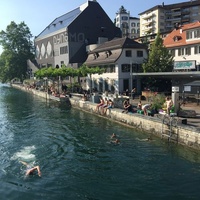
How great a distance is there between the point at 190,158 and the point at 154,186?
5036mm

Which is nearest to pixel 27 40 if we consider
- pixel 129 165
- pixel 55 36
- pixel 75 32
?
pixel 55 36

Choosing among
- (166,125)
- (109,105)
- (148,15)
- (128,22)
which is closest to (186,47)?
(109,105)

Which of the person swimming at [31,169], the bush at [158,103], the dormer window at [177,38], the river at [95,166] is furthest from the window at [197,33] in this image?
the person swimming at [31,169]

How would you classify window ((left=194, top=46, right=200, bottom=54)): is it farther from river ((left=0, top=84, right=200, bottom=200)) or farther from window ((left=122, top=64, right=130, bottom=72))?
river ((left=0, top=84, right=200, bottom=200))

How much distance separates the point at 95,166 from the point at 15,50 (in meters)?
92.9

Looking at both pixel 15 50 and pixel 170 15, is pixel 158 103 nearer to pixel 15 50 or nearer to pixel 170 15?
pixel 15 50

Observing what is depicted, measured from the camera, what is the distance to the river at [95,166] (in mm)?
14454

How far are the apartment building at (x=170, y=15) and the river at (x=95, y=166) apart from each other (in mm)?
89579

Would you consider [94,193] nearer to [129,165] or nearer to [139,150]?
[129,165]

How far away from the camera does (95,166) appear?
58.8ft

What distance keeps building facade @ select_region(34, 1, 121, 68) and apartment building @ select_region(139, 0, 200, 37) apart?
3822 centimetres

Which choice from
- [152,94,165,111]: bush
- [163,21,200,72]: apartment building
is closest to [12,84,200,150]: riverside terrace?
[152,94,165,111]: bush

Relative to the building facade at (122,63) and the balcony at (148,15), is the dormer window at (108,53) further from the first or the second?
the balcony at (148,15)

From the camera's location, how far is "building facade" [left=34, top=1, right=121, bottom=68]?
69375mm
